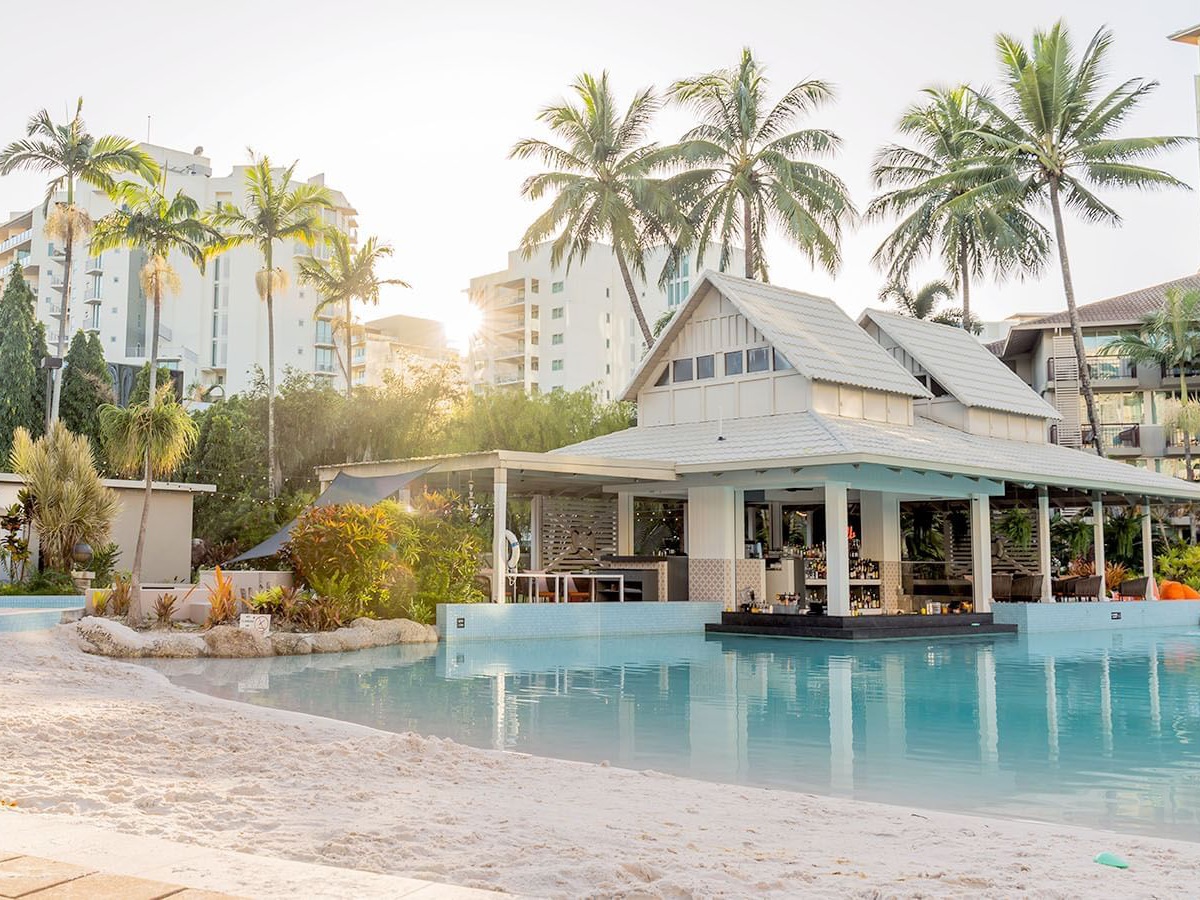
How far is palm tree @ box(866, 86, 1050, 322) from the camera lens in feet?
107

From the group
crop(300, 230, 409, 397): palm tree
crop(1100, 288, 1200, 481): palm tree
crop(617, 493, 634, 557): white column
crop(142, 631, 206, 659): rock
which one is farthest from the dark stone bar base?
crop(300, 230, 409, 397): palm tree

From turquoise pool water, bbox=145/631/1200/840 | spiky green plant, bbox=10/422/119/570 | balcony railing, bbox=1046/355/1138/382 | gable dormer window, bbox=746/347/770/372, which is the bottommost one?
turquoise pool water, bbox=145/631/1200/840

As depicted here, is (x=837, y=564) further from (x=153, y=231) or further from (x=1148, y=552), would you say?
(x=153, y=231)

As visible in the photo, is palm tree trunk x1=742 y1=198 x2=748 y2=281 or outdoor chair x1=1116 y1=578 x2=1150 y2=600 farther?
palm tree trunk x1=742 y1=198 x2=748 y2=281

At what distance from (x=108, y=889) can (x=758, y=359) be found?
20114mm

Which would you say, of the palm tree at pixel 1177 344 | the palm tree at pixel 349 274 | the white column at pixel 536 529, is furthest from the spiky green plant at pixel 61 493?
the palm tree at pixel 1177 344

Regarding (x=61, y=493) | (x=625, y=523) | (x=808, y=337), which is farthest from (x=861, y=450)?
(x=61, y=493)

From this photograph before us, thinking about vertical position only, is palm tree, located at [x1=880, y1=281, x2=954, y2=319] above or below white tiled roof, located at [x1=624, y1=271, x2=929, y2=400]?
above

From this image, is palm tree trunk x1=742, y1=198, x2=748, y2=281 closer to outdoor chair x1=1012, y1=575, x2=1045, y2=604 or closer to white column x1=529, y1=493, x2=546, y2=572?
white column x1=529, y1=493, x2=546, y2=572

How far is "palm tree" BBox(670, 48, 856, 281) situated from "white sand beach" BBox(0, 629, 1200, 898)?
81.0 feet

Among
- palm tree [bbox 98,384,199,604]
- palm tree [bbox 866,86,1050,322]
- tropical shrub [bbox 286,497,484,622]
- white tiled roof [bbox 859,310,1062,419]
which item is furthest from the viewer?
palm tree [bbox 866,86,1050,322]

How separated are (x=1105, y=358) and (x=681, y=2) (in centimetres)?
3588

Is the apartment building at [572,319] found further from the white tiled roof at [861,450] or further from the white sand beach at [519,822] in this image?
the white sand beach at [519,822]

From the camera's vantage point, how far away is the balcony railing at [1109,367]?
141 ft
